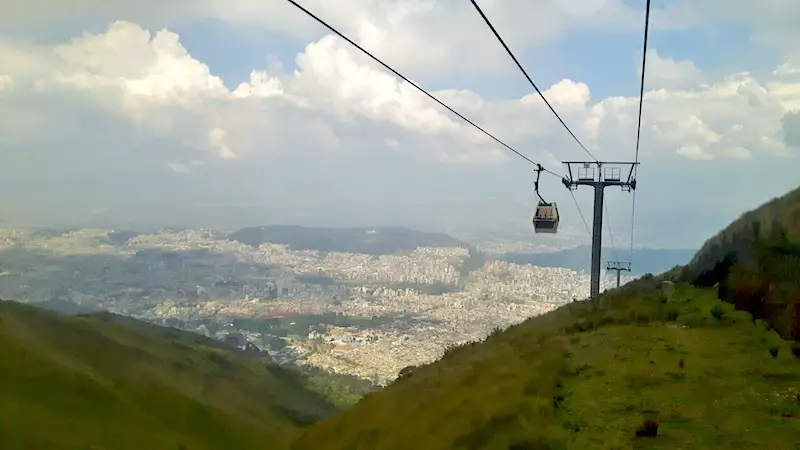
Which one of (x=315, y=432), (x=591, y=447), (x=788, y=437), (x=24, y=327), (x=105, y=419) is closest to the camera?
(x=788, y=437)

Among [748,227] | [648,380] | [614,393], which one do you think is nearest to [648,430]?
[614,393]

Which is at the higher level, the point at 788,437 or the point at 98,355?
the point at 788,437

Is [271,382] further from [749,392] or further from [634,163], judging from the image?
[749,392]

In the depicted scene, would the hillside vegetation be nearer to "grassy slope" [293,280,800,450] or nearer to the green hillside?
the green hillside

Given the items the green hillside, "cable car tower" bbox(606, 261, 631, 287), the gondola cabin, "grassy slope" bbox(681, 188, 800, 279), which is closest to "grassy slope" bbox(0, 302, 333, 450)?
"cable car tower" bbox(606, 261, 631, 287)

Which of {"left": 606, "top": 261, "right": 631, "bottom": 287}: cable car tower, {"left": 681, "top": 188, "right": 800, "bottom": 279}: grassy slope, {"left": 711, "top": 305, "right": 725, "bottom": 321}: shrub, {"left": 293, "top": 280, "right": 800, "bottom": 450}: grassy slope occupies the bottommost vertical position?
{"left": 293, "top": 280, "right": 800, "bottom": 450}: grassy slope

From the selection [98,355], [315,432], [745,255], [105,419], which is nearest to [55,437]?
[105,419]

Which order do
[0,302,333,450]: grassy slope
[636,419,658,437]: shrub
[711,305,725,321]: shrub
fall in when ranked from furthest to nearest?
[0,302,333,450]: grassy slope → [711,305,725,321]: shrub → [636,419,658,437]: shrub
